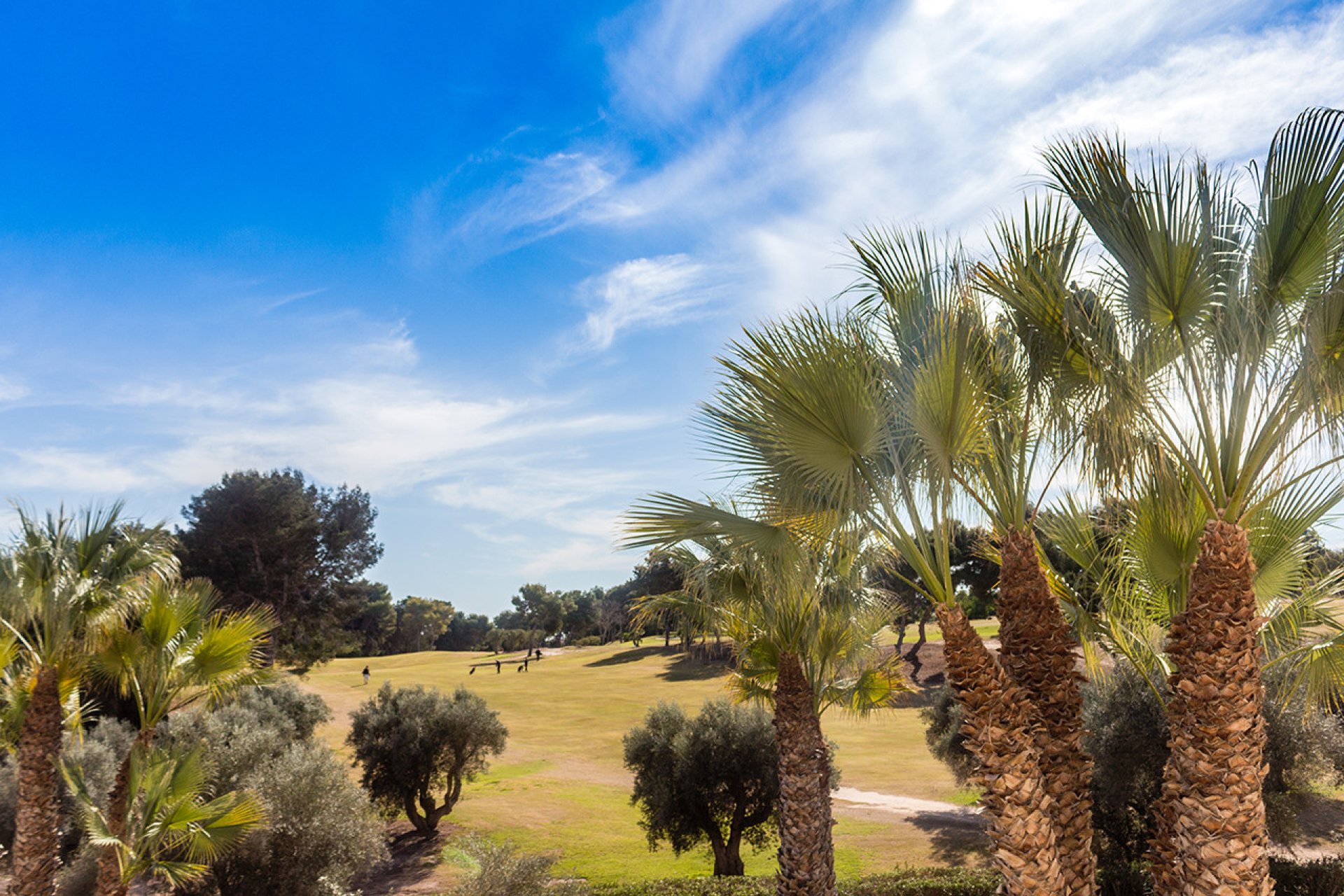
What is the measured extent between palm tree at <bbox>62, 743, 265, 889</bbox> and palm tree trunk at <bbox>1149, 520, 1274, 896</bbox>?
10475 millimetres

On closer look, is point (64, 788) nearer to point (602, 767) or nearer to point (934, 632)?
point (602, 767)

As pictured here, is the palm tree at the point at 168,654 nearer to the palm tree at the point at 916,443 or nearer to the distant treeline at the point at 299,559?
the palm tree at the point at 916,443

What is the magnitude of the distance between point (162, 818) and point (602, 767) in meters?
25.2

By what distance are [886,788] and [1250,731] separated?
22.9 metres

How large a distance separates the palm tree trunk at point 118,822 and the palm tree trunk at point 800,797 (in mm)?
8307

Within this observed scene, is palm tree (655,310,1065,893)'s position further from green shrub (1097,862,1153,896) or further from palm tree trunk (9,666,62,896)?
palm tree trunk (9,666,62,896)

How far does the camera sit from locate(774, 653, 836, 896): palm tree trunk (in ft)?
34.9

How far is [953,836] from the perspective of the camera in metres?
20.2

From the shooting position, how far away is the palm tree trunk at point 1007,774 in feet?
20.2

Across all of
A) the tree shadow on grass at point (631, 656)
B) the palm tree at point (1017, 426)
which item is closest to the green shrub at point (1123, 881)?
the palm tree at point (1017, 426)

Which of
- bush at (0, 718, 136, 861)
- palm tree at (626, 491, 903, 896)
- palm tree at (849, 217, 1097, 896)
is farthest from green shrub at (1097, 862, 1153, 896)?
bush at (0, 718, 136, 861)

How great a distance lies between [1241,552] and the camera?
602 cm

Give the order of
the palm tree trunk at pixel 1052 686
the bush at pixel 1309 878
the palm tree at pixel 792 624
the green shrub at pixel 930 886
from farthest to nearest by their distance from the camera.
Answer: the green shrub at pixel 930 886
the bush at pixel 1309 878
the palm tree at pixel 792 624
the palm tree trunk at pixel 1052 686

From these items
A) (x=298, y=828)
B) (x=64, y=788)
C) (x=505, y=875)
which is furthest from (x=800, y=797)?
(x=64, y=788)
